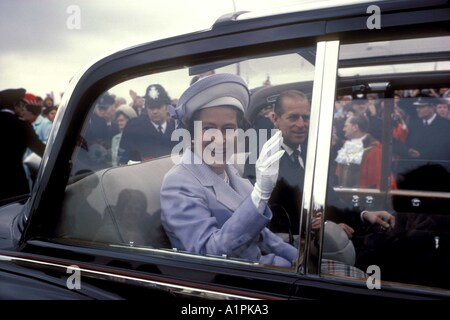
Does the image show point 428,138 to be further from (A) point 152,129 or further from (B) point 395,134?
(A) point 152,129

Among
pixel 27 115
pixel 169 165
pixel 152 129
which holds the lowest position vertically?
pixel 169 165

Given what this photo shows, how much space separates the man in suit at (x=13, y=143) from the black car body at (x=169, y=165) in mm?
3895

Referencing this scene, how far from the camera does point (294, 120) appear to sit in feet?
5.23

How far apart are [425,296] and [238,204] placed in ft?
2.10

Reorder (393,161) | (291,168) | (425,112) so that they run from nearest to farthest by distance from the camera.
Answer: (291,168), (425,112), (393,161)

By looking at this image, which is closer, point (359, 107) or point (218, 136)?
point (218, 136)

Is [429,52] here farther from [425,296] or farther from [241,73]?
[425,296]

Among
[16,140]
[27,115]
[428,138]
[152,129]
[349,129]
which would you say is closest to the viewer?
[152,129]

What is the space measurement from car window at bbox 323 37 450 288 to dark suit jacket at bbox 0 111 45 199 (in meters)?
4.14

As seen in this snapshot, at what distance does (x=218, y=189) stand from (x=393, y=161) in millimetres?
1124

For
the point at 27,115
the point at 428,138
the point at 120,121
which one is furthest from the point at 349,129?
the point at 27,115

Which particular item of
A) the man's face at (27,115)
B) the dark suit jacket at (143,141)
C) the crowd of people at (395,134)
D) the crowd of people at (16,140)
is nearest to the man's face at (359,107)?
the crowd of people at (395,134)

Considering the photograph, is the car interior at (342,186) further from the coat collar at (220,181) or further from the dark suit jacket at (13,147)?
the dark suit jacket at (13,147)
